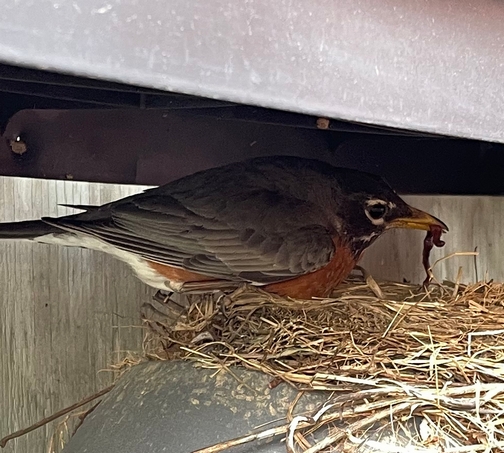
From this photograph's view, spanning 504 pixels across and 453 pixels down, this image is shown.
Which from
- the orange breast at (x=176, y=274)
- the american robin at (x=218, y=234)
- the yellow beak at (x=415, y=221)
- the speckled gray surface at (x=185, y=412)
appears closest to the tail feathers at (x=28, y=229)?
the american robin at (x=218, y=234)

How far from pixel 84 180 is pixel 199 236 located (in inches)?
16.2

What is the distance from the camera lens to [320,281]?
5.11 feet

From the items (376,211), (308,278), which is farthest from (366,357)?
(376,211)

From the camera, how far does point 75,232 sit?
146 cm

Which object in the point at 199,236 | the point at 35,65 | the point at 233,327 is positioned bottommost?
the point at 233,327

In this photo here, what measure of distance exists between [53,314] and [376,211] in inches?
34.3

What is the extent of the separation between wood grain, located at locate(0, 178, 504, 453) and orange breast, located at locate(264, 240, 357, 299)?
0.48 metres

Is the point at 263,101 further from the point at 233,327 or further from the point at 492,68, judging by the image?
the point at 233,327

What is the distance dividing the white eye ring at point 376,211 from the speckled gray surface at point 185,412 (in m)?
0.70

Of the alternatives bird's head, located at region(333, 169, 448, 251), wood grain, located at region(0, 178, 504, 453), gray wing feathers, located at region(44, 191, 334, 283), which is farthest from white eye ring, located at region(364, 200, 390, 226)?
wood grain, located at region(0, 178, 504, 453)

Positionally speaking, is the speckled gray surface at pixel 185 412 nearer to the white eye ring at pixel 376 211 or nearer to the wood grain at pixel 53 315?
the wood grain at pixel 53 315

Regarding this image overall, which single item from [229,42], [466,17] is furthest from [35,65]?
[466,17]

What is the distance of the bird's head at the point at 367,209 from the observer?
1.73 metres

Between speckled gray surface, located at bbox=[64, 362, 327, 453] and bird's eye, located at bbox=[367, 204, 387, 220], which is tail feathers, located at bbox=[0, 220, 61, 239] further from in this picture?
bird's eye, located at bbox=[367, 204, 387, 220]
